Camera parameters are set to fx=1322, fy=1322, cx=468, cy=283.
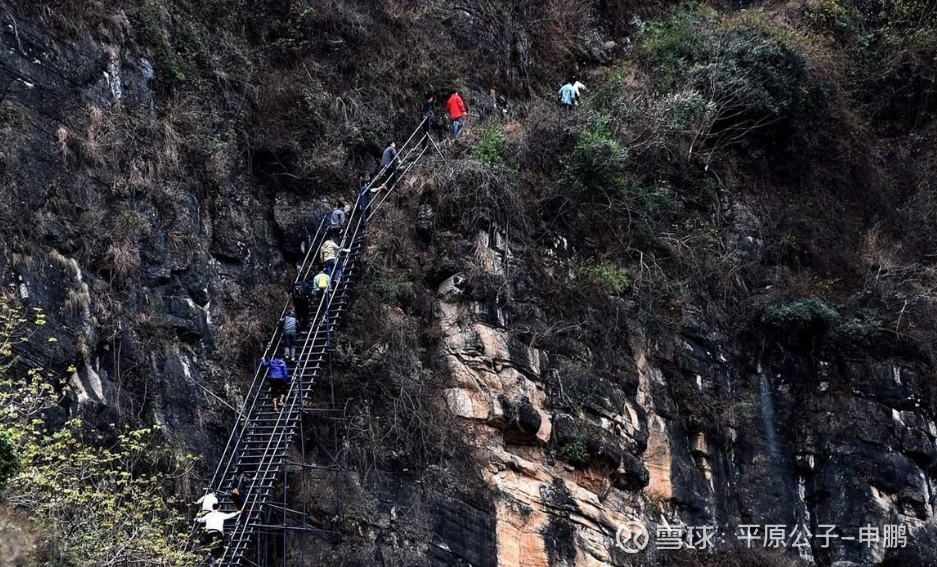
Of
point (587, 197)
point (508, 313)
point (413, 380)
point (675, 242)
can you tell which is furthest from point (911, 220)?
point (413, 380)

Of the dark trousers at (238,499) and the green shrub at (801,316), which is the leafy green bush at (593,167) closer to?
the green shrub at (801,316)

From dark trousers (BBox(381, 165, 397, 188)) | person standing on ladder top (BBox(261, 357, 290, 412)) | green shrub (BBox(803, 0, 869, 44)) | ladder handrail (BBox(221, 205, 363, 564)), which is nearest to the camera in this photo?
ladder handrail (BBox(221, 205, 363, 564))

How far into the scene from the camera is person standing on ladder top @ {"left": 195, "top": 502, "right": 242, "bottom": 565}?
16844 millimetres

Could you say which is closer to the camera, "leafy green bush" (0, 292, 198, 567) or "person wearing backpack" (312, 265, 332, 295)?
"leafy green bush" (0, 292, 198, 567)

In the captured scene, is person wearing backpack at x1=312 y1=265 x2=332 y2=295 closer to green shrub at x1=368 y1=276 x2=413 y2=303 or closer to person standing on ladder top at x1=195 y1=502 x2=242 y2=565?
green shrub at x1=368 y1=276 x2=413 y2=303

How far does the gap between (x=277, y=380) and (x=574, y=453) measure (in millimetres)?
4755

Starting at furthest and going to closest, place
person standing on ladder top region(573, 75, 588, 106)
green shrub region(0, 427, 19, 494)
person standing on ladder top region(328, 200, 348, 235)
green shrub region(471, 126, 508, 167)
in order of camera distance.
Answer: person standing on ladder top region(573, 75, 588, 106), green shrub region(471, 126, 508, 167), person standing on ladder top region(328, 200, 348, 235), green shrub region(0, 427, 19, 494)

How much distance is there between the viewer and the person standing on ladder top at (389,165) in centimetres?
2286

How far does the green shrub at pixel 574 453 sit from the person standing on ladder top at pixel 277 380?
438 cm

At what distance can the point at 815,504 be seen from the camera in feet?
74.7

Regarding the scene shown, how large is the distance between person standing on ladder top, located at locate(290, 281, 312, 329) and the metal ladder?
0.79 feet

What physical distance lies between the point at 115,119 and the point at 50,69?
1187 millimetres

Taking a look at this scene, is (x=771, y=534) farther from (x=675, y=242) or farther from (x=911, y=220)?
(x=911, y=220)

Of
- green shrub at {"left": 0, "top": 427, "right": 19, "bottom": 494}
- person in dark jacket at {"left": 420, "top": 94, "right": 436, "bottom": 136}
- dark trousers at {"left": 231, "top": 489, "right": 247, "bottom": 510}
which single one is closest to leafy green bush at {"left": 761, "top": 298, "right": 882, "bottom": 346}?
person in dark jacket at {"left": 420, "top": 94, "right": 436, "bottom": 136}
